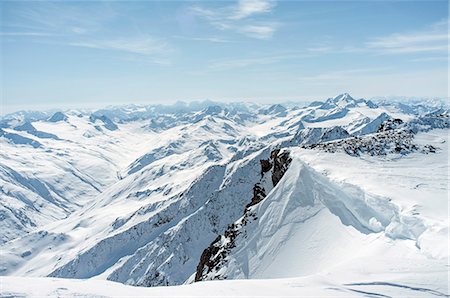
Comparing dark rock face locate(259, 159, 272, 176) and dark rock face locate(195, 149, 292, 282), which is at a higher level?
dark rock face locate(259, 159, 272, 176)

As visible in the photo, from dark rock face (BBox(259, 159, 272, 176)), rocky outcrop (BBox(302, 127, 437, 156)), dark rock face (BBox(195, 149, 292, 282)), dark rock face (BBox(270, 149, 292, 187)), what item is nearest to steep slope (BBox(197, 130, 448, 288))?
dark rock face (BBox(195, 149, 292, 282))

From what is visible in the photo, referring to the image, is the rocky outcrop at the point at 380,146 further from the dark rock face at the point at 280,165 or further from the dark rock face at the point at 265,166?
the dark rock face at the point at 265,166

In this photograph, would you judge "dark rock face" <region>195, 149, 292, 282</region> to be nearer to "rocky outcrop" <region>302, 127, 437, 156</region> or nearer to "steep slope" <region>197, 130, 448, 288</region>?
"steep slope" <region>197, 130, 448, 288</region>

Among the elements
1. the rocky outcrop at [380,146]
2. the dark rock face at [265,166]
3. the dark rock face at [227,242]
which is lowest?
the dark rock face at [227,242]

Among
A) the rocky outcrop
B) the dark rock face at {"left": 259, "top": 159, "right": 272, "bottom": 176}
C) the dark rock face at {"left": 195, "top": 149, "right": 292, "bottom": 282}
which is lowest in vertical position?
the dark rock face at {"left": 195, "top": 149, "right": 292, "bottom": 282}

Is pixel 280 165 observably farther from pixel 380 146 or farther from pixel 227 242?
pixel 227 242

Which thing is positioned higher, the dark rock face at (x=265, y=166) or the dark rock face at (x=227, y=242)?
the dark rock face at (x=265, y=166)

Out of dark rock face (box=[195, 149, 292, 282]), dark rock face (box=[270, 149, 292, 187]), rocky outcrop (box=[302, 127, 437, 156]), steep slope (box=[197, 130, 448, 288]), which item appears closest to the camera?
steep slope (box=[197, 130, 448, 288])

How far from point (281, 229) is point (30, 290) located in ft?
68.5

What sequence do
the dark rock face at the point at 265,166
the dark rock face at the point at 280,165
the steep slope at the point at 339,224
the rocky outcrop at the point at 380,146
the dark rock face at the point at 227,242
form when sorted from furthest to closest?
the dark rock face at the point at 265,166
the dark rock face at the point at 280,165
the rocky outcrop at the point at 380,146
the dark rock face at the point at 227,242
the steep slope at the point at 339,224

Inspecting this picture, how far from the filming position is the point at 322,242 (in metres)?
25.8

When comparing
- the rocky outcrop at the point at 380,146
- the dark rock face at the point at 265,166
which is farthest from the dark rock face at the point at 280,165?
the dark rock face at the point at 265,166

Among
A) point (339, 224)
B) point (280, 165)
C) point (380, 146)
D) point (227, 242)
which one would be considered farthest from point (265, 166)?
point (339, 224)

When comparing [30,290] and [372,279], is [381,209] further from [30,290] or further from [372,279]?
[30,290]
